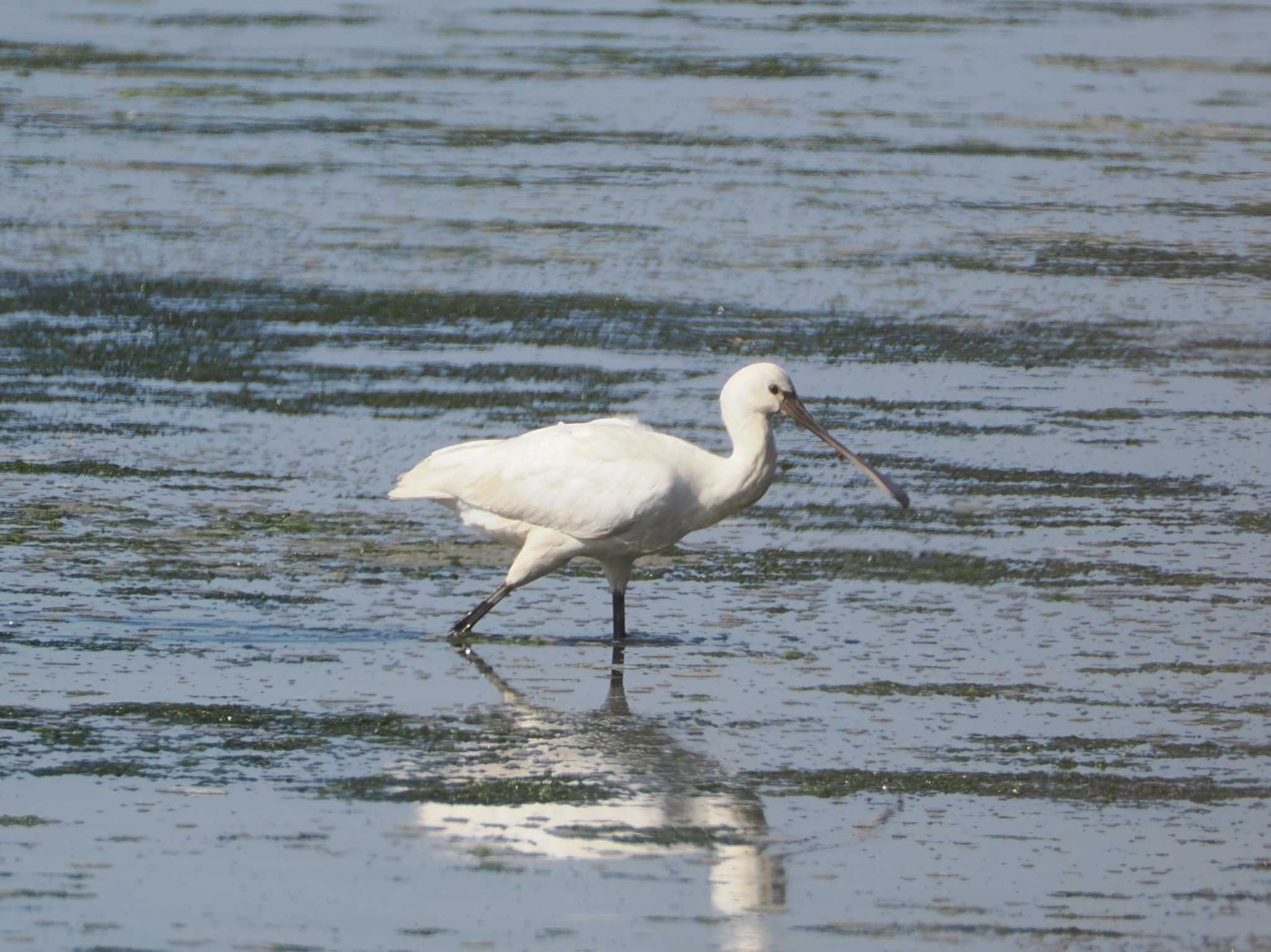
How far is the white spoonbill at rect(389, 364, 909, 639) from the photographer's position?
790cm

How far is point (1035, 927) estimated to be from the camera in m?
5.46

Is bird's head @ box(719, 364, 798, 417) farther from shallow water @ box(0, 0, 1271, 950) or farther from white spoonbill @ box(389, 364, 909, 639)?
shallow water @ box(0, 0, 1271, 950)

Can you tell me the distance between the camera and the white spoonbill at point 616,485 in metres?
7.90

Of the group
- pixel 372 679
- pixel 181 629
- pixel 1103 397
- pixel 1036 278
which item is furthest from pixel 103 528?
pixel 1036 278

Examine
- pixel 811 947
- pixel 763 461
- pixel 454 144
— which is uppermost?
pixel 454 144

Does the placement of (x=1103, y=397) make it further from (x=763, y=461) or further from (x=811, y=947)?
(x=811, y=947)

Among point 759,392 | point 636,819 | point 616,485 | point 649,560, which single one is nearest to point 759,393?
point 759,392

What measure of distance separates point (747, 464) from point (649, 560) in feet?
3.60

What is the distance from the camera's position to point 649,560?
29.6 ft

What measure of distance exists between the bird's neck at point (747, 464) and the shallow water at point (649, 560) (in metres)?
0.41

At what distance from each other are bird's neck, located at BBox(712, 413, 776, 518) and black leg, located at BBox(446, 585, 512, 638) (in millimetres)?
747

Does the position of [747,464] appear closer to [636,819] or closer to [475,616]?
[475,616]

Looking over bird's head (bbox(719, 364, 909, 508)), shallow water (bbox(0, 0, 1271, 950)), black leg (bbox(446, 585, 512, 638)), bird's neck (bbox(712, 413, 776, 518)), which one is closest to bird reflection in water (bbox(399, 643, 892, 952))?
shallow water (bbox(0, 0, 1271, 950))

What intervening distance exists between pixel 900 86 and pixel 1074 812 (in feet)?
51.0
